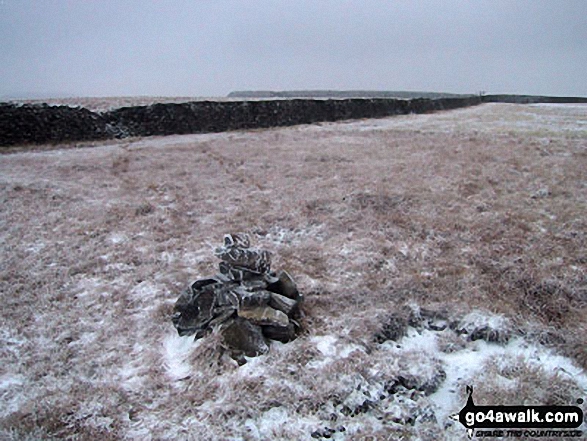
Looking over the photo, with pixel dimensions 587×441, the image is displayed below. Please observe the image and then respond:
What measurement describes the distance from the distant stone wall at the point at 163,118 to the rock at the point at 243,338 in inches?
629

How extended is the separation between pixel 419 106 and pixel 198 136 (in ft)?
71.9

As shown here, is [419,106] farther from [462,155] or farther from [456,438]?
[456,438]

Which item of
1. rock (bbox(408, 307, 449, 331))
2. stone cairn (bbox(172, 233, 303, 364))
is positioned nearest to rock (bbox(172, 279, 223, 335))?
stone cairn (bbox(172, 233, 303, 364))

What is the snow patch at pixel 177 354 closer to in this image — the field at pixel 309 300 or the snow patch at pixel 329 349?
the field at pixel 309 300

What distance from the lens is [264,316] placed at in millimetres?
3729

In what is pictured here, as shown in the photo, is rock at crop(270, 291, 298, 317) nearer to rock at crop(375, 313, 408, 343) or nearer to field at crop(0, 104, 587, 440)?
field at crop(0, 104, 587, 440)

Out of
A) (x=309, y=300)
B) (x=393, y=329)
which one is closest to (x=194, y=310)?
(x=309, y=300)

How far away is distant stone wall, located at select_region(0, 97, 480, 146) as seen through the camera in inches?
606

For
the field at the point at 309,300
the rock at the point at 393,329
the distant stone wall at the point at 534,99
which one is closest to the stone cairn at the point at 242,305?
the field at the point at 309,300

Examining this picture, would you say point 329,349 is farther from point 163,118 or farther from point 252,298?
point 163,118

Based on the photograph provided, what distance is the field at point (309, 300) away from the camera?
2969mm

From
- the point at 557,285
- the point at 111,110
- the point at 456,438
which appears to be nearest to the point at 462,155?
the point at 557,285

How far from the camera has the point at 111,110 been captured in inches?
697

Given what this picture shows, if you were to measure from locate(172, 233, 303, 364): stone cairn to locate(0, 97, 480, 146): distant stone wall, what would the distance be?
15404 mm
